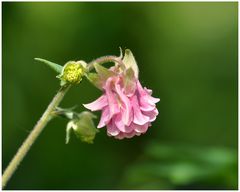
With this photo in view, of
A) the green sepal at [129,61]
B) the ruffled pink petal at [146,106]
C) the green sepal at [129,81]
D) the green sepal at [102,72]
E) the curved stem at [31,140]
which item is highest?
the green sepal at [129,61]

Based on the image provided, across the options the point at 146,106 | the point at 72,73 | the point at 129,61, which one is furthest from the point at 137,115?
the point at 72,73

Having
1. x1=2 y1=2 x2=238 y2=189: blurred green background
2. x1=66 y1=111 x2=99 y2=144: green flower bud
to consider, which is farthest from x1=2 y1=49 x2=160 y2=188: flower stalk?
x1=2 y1=2 x2=238 y2=189: blurred green background

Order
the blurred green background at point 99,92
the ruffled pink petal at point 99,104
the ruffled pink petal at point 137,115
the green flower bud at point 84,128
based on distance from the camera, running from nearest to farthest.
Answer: the ruffled pink petal at point 137,115
the ruffled pink petal at point 99,104
the green flower bud at point 84,128
the blurred green background at point 99,92

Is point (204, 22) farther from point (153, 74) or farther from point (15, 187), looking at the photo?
point (15, 187)

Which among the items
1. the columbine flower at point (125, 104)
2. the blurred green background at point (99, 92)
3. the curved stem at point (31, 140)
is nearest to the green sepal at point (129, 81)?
the columbine flower at point (125, 104)

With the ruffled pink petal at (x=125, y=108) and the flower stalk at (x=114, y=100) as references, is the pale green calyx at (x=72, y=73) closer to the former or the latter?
the flower stalk at (x=114, y=100)

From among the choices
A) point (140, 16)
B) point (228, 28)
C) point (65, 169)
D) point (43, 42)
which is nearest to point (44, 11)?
point (43, 42)
